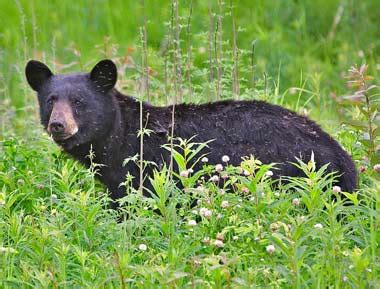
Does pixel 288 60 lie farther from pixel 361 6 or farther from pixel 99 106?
pixel 99 106

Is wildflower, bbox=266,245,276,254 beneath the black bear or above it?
above

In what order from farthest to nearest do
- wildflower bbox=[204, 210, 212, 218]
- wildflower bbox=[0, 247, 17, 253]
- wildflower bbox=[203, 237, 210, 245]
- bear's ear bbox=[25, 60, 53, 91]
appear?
1. bear's ear bbox=[25, 60, 53, 91]
2. wildflower bbox=[204, 210, 212, 218]
3. wildflower bbox=[203, 237, 210, 245]
4. wildflower bbox=[0, 247, 17, 253]

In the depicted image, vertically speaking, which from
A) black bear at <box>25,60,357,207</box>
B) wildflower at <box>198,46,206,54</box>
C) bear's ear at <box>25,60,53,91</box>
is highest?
bear's ear at <box>25,60,53,91</box>

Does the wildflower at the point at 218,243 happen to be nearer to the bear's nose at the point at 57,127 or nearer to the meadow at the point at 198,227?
the meadow at the point at 198,227

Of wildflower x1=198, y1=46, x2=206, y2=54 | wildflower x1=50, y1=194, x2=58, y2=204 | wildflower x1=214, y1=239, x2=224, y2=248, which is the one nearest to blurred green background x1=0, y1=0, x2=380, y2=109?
wildflower x1=198, y1=46, x2=206, y2=54

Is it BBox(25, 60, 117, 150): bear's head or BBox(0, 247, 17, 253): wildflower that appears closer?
BBox(0, 247, 17, 253): wildflower

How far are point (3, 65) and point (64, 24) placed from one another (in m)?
1.32

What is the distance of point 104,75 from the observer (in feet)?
23.9

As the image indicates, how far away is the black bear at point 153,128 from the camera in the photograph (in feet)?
22.6

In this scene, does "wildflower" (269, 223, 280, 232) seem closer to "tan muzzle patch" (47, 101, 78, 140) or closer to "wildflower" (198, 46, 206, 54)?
"tan muzzle patch" (47, 101, 78, 140)

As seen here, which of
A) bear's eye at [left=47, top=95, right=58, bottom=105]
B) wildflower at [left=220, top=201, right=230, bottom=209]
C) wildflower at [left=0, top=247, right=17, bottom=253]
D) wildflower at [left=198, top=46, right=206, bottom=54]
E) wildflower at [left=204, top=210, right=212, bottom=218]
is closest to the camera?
wildflower at [left=0, top=247, right=17, bottom=253]

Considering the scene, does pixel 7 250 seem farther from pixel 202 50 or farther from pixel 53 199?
pixel 202 50

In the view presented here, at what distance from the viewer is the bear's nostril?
693 centimetres

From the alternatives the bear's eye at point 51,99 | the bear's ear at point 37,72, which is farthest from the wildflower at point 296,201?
the bear's ear at point 37,72
